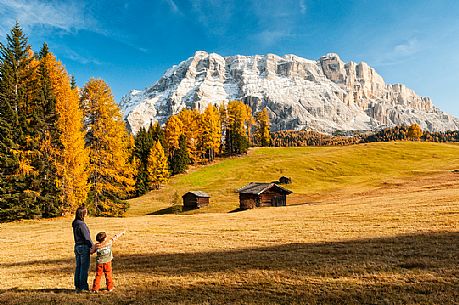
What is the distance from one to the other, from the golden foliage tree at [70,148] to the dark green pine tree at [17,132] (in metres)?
2.40

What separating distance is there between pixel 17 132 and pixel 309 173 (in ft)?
197

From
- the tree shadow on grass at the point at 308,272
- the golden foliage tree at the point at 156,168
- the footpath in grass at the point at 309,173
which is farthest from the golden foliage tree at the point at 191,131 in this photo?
the tree shadow on grass at the point at 308,272

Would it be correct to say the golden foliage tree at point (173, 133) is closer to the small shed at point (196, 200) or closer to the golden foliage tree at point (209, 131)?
the golden foliage tree at point (209, 131)

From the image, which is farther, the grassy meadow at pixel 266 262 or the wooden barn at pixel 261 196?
the wooden barn at pixel 261 196

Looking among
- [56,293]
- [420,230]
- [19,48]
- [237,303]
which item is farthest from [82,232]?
[19,48]

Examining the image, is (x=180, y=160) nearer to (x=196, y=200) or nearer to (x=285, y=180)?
(x=196, y=200)

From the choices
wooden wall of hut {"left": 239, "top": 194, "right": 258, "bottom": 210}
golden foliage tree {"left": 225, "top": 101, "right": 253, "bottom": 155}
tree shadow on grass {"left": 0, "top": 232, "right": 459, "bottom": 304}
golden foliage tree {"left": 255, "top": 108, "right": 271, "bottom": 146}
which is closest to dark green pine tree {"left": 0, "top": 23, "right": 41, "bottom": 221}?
tree shadow on grass {"left": 0, "top": 232, "right": 459, "bottom": 304}

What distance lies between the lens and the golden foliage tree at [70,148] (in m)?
32.7

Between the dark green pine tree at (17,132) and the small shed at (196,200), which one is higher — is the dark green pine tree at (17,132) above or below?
above

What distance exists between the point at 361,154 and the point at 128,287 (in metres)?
94.1

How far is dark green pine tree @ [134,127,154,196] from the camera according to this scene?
71.4 metres

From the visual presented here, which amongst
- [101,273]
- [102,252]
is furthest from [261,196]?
[102,252]

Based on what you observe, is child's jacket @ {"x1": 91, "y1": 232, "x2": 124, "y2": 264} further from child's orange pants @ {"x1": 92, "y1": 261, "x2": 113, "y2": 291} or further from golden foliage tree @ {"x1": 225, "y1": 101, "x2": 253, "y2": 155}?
golden foliage tree @ {"x1": 225, "y1": 101, "x2": 253, "y2": 155}

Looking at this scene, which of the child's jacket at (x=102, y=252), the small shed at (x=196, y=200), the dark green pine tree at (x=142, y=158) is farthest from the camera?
the dark green pine tree at (x=142, y=158)
